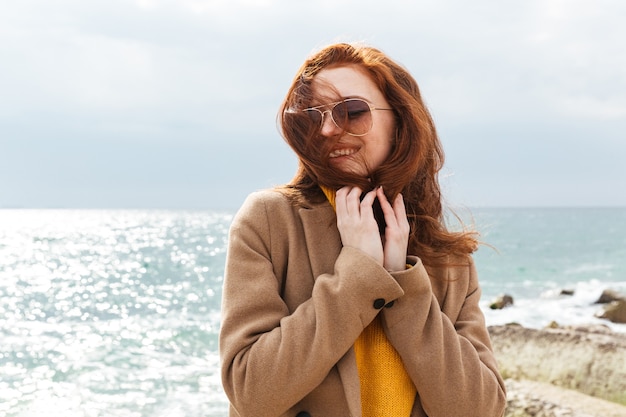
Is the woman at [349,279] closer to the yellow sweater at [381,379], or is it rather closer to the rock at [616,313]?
the yellow sweater at [381,379]

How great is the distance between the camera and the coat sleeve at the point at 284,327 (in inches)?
81.7

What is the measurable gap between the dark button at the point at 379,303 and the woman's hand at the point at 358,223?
0.13 metres

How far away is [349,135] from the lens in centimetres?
229

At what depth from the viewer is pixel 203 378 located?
39.7 feet

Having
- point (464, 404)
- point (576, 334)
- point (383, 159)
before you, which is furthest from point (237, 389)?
point (576, 334)

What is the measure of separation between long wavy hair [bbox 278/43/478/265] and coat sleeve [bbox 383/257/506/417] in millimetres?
261

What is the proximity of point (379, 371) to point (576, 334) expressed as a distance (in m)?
8.53

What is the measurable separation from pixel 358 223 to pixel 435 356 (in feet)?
1.69

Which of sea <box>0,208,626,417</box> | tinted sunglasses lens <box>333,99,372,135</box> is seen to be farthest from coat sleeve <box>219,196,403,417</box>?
sea <box>0,208,626,417</box>

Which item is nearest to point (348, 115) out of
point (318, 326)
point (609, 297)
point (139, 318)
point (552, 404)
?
point (318, 326)

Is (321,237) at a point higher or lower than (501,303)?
higher

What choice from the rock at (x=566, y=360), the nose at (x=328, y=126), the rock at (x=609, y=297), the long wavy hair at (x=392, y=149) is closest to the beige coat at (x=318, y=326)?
the long wavy hair at (x=392, y=149)

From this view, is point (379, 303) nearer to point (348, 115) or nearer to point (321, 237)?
point (321, 237)

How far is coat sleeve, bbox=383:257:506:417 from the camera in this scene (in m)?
2.19
